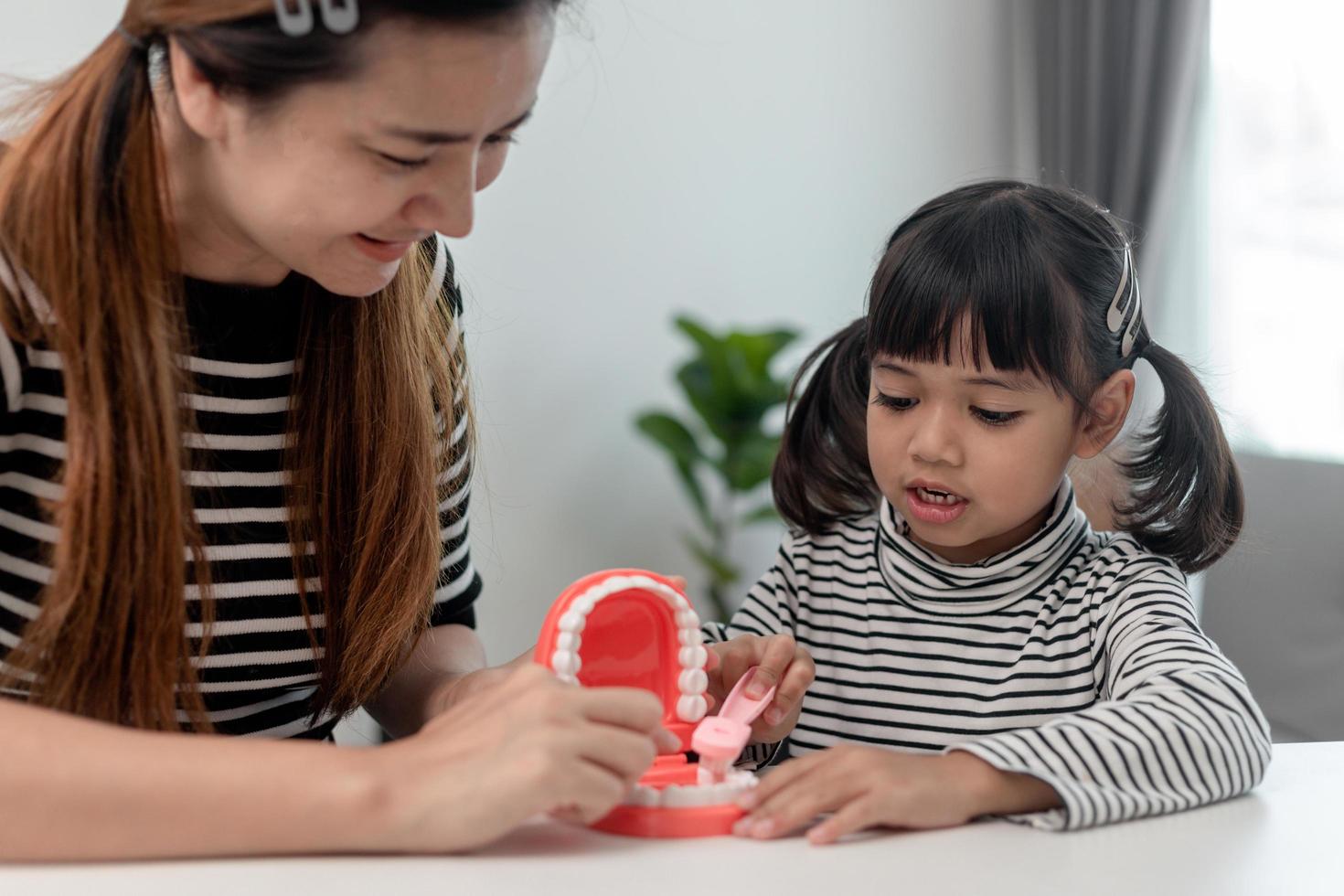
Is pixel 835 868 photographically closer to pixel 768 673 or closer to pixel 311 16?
pixel 768 673

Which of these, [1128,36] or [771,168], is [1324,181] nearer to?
[1128,36]

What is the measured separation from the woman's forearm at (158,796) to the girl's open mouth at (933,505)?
0.67 m

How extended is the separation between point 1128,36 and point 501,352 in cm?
201

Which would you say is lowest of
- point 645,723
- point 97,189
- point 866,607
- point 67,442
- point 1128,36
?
point 866,607

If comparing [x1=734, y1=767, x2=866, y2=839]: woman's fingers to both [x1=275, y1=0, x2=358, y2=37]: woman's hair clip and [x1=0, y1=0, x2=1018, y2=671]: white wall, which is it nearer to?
[x1=275, y1=0, x2=358, y2=37]: woman's hair clip

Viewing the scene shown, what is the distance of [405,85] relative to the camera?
88cm

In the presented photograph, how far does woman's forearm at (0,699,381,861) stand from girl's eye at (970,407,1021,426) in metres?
0.71

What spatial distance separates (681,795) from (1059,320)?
638mm

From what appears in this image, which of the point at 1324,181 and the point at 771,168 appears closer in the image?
the point at 1324,181

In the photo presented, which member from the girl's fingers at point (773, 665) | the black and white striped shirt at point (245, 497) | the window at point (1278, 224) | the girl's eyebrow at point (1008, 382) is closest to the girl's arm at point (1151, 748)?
the girl's fingers at point (773, 665)

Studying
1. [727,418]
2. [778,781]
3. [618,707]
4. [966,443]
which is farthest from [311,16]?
[727,418]

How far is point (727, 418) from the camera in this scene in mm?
3301

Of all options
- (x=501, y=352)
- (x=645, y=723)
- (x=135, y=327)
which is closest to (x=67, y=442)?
(x=135, y=327)

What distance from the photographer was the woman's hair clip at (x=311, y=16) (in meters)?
0.86
